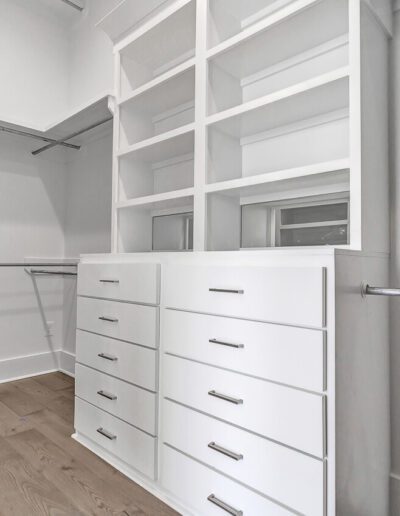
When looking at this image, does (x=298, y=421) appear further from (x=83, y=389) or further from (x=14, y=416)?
(x=14, y=416)

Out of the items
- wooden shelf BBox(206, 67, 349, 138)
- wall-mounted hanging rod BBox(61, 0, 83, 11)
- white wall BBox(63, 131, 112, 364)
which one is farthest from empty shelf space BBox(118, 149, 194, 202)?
wall-mounted hanging rod BBox(61, 0, 83, 11)

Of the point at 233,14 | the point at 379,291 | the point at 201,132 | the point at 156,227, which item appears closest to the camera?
the point at 379,291

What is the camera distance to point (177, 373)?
4.80 ft

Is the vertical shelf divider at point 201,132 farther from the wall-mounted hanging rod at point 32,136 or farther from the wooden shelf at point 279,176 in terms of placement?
the wall-mounted hanging rod at point 32,136

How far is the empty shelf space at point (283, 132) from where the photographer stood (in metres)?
1.41

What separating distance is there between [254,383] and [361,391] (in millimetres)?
Result: 351

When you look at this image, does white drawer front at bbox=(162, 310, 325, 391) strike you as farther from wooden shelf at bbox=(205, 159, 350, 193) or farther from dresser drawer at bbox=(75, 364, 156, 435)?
wooden shelf at bbox=(205, 159, 350, 193)

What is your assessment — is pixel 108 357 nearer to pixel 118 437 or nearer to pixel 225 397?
A: pixel 118 437

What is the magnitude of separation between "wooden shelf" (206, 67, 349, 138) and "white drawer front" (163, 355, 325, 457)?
1018 mm

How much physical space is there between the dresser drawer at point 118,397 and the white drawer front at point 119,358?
3 cm

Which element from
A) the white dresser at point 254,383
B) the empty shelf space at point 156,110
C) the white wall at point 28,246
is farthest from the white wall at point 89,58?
the white dresser at point 254,383

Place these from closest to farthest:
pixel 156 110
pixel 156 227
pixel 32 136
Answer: pixel 156 110
pixel 156 227
pixel 32 136

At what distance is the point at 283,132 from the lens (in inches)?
68.0

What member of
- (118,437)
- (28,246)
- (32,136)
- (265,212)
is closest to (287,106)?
(265,212)
